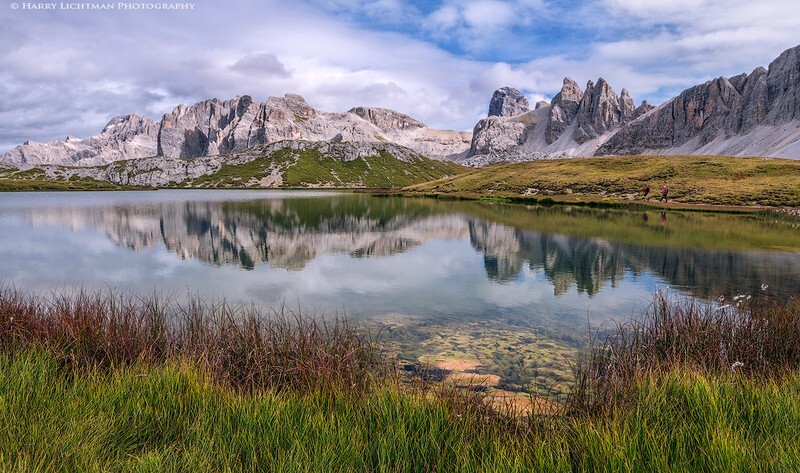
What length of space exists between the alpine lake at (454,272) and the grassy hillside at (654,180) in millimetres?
28882

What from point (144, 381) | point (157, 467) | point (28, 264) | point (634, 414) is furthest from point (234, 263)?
point (634, 414)

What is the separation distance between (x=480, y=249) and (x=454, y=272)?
1004 centimetres

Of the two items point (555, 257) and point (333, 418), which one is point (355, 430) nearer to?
point (333, 418)

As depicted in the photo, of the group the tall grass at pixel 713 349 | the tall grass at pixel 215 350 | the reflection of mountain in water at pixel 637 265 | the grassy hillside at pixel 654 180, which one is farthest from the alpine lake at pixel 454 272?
the grassy hillside at pixel 654 180

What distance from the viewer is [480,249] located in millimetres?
38031

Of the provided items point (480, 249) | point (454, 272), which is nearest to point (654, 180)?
point (480, 249)

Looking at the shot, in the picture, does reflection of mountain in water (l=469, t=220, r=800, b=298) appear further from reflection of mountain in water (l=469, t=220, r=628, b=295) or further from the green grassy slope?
the green grassy slope

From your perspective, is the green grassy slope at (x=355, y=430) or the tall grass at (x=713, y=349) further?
the tall grass at (x=713, y=349)

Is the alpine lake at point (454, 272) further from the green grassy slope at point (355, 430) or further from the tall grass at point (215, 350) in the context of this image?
the green grassy slope at point (355, 430)

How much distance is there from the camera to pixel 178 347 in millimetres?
10961

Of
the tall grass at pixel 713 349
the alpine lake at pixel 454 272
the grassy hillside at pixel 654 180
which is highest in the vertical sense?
the grassy hillside at pixel 654 180

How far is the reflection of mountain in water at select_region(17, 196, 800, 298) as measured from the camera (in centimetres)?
2553

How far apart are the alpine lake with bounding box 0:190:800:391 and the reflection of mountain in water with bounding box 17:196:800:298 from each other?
190 mm

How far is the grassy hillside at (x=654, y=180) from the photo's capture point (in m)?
75.3
